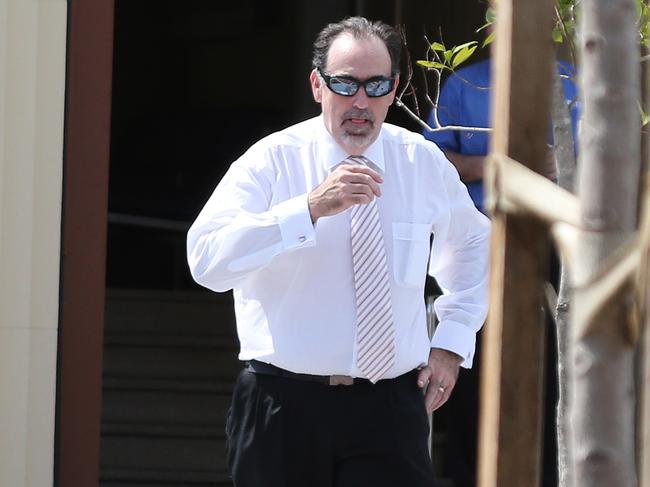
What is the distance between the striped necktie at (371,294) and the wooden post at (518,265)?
1.94m

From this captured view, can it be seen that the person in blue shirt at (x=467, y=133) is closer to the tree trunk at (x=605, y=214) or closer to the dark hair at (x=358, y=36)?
the dark hair at (x=358, y=36)

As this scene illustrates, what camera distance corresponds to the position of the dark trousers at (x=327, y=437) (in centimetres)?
359

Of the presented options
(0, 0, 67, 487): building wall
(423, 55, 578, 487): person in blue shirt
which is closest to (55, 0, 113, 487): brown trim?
(0, 0, 67, 487): building wall

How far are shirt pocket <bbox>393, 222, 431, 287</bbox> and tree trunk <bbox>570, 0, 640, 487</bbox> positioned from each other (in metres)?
2.27

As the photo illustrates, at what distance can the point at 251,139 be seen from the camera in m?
11.3

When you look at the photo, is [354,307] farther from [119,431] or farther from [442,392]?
[119,431]

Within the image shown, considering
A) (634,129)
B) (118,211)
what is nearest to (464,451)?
(634,129)

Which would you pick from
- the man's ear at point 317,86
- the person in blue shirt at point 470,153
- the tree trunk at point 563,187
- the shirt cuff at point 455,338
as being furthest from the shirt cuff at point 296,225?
the person in blue shirt at point 470,153

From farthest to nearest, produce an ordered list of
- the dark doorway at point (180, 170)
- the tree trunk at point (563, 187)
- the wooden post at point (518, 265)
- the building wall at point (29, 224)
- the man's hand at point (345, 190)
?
the dark doorway at point (180, 170)
the building wall at point (29, 224)
the man's hand at point (345, 190)
the tree trunk at point (563, 187)
the wooden post at point (518, 265)

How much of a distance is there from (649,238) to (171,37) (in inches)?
430

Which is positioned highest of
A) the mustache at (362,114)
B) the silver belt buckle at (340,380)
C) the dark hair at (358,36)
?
the dark hair at (358,36)

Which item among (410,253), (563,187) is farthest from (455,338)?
(563,187)

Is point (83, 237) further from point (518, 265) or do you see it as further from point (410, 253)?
point (518, 265)

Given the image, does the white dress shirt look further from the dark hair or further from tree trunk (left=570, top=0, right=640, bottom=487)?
tree trunk (left=570, top=0, right=640, bottom=487)
